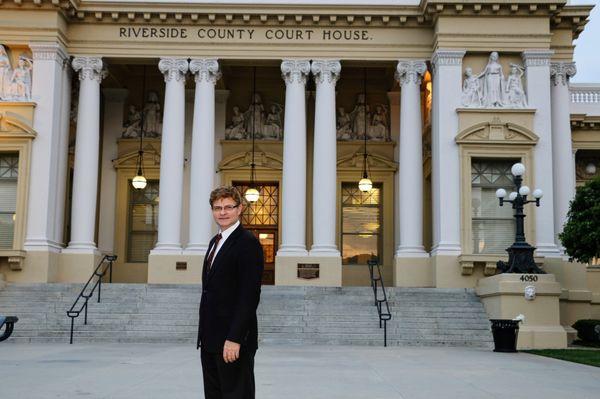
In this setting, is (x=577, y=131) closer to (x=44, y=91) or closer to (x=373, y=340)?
(x=373, y=340)

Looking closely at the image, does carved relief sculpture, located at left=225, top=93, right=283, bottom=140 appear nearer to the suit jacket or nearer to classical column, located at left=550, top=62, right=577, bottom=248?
classical column, located at left=550, top=62, right=577, bottom=248

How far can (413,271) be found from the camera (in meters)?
25.5

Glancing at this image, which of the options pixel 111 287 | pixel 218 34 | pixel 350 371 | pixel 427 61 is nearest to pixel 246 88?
pixel 218 34

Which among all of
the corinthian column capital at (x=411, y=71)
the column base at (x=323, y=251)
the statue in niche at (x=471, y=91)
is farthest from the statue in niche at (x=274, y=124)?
the statue in niche at (x=471, y=91)

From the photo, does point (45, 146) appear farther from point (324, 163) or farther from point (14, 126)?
point (324, 163)

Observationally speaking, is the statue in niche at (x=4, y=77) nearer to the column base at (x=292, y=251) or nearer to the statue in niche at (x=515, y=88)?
the column base at (x=292, y=251)

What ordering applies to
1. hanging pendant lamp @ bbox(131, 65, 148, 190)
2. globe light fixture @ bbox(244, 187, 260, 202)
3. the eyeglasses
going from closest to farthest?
the eyeglasses → hanging pendant lamp @ bbox(131, 65, 148, 190) → globe light fixture @ bbox(244, 187, 260, 202)

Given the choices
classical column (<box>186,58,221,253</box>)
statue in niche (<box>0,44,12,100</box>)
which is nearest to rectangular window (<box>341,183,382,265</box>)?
classical column (<box>186,58,221,253</box>)

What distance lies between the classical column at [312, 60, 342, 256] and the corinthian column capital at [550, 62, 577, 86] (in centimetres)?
735

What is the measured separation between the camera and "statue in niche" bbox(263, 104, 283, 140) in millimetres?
30656

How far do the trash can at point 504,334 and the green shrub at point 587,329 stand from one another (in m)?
5.50

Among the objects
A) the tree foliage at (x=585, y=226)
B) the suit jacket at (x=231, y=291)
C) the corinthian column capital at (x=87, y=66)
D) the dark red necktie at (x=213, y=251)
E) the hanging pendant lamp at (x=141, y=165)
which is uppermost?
the corinthian column capital at (x=87, y=66)

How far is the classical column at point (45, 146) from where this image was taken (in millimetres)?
25000

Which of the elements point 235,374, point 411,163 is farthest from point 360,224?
point 235,374
